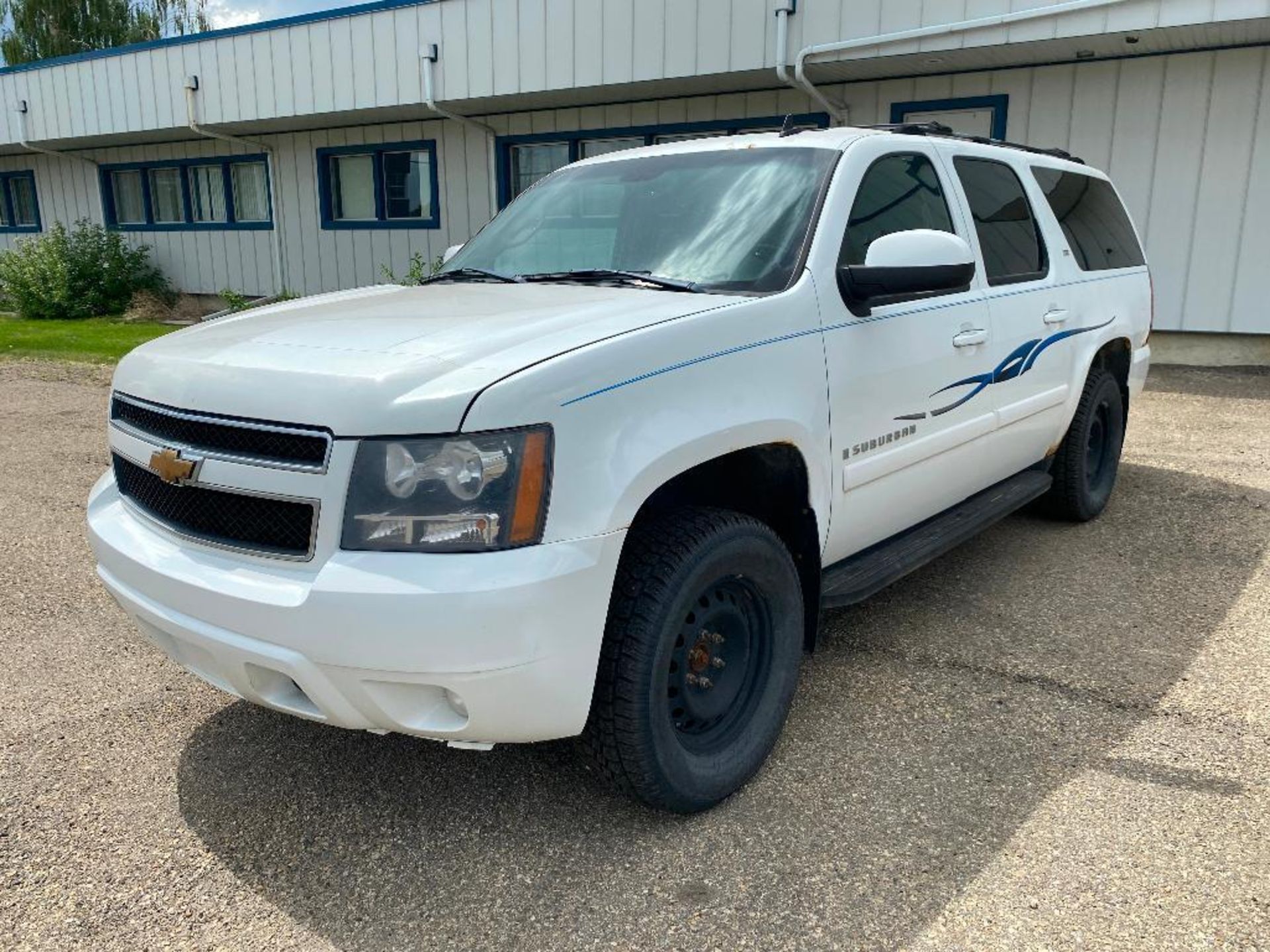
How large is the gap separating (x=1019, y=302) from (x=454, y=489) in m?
2.88

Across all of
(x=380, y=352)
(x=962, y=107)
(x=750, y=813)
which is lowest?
(x=750, y=813)

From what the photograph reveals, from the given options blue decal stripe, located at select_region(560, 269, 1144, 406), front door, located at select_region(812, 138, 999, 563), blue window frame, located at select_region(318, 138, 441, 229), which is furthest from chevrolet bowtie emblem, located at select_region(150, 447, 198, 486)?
blue window frame, located at select_region(318, 138, 441, 229)

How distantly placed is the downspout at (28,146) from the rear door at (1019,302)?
18.0m

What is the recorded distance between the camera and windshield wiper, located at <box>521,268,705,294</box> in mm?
2982

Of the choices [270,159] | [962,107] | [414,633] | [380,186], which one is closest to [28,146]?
[270,159]

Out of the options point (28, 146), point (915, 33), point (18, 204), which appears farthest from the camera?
point (18, 204)

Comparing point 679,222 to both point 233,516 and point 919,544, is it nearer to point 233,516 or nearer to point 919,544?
point 919,544

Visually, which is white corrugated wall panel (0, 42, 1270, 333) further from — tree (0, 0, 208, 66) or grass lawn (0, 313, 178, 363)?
tree (0, 0, 208, 66)

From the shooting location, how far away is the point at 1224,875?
2.43 m

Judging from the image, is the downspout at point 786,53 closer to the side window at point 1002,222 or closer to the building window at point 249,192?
the side window at point 1002,222

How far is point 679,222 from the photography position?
3352 millimetres

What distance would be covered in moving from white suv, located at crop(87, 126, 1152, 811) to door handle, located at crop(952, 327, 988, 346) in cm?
2

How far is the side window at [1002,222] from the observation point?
4000mm

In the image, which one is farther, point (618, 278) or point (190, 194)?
point (190, 194)
